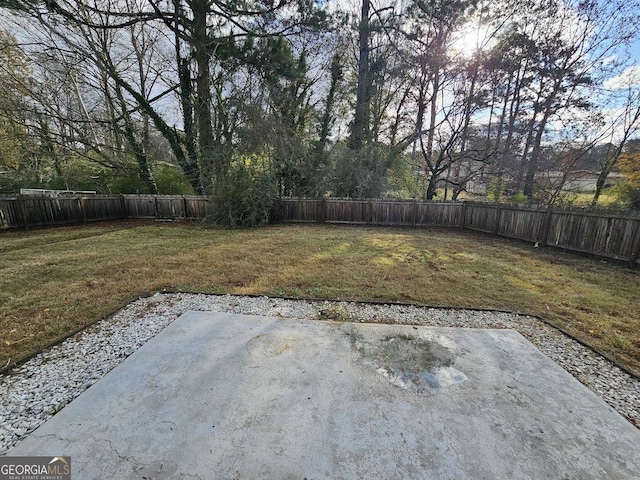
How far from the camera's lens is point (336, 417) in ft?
5.57

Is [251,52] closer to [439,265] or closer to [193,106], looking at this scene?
[193,106]

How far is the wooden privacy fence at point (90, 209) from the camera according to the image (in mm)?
7996

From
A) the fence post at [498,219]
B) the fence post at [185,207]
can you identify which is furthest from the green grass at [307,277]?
the fence post at [185,207]

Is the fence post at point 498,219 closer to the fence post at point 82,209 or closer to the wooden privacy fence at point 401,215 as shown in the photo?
the wooden privacy fence at point 401,215

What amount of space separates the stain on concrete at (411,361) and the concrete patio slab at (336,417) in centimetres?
1

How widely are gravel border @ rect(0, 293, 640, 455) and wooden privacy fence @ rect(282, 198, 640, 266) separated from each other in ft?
14.0

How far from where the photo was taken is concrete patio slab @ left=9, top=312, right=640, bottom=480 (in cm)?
141

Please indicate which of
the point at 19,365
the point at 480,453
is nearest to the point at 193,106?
the point at 19,365

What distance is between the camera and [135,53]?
1062cm

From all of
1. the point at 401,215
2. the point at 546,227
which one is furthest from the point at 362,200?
the point at 546,227

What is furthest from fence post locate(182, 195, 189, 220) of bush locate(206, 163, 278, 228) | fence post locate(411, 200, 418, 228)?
fence post locate(411, 200, 418, 228)

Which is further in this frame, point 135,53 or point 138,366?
point 135,53

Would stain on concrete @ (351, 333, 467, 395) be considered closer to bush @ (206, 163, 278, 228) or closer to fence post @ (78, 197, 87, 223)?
bush @ (206, 163, 278, 228)

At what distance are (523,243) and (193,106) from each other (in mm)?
11897
